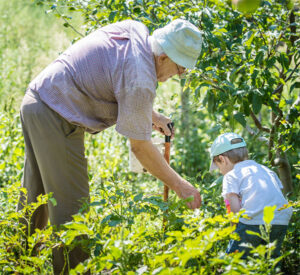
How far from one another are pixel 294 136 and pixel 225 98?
50 cm

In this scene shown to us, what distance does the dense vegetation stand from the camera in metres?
1.61

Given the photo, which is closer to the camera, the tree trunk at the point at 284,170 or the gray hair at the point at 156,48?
the gray hair at the point at 156,48

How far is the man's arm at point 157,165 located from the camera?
2145 millimetres

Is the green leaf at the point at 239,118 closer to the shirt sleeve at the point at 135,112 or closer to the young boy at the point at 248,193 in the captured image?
the young boy at the point at 248,193

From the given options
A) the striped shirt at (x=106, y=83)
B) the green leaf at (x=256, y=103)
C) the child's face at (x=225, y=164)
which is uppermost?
the striped shirt at (x=106, y=83)

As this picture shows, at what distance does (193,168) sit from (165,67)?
2.65 metres

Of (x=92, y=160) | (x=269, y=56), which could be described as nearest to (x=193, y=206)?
(x=269, y=56)

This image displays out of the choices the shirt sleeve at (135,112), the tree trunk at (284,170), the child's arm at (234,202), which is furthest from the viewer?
the tree trunk at (284,170)

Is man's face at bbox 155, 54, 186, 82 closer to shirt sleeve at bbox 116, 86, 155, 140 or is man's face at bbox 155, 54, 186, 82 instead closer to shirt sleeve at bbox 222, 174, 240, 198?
shirt sleeve at bbox 116, 86, 155, 140

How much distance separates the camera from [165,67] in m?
2.19

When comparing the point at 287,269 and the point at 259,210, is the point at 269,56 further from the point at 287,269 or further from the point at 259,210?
the point at 287,269

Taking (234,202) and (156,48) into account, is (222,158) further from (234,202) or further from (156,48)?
(156,48)

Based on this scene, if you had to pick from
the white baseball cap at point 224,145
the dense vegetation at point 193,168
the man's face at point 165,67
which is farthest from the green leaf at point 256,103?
the man's face at point 165,67

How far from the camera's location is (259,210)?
85.0 inches
